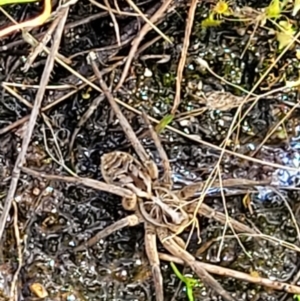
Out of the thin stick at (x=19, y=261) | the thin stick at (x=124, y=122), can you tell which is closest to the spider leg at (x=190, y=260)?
the thin stick at (x=124, y=122)

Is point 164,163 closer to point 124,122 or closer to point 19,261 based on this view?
point 124,122

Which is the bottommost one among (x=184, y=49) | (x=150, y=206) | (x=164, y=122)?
(x=150, y=206)

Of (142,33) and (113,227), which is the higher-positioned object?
(142,33)

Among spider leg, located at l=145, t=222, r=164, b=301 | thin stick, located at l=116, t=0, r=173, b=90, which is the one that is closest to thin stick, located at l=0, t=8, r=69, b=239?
thin stick, located at l=116, t=0, r=173, b=90

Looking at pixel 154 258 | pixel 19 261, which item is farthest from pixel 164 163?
pixel 19 261

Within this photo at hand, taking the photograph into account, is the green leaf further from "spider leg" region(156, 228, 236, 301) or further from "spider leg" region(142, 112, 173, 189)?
"spider leg" region(156, 228, 236, 301)

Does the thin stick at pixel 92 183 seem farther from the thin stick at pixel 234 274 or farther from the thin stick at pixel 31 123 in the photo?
the thin stick at pixel 234 274
